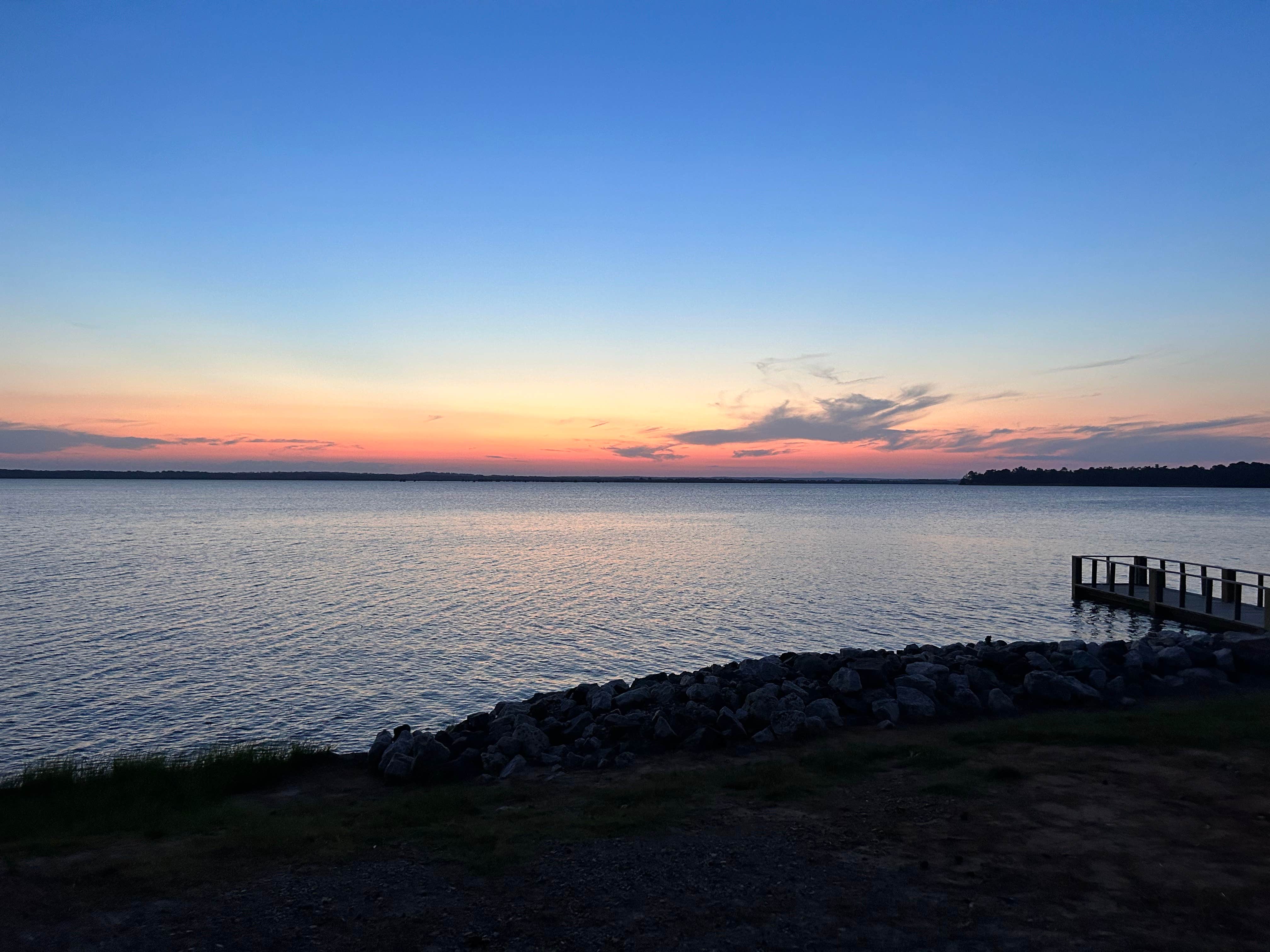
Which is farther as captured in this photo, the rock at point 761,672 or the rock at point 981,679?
the rock at point 761,672

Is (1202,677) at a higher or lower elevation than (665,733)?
higher

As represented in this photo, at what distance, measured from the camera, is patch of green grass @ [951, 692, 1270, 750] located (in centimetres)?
1187

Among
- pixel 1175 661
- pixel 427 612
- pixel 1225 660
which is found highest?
pixel 1225 660

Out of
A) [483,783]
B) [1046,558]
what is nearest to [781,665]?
[483,783]

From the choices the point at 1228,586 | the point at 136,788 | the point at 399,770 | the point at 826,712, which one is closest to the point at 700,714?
the point at 826,712

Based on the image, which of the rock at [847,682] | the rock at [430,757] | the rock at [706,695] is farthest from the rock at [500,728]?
the rock at [847,682]

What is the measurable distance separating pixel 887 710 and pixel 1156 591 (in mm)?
24448

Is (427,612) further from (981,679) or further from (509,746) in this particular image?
(981,679)

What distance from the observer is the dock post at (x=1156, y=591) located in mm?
32375

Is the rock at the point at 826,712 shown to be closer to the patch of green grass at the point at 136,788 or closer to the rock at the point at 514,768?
the rock at the point at 514,768

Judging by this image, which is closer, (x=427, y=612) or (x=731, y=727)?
(x=731, y=727)

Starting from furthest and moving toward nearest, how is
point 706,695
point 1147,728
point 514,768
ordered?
point 706,695, point 514,768, point 1147,728

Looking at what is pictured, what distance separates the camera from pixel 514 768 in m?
13.1

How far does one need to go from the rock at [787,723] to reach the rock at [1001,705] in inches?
148
